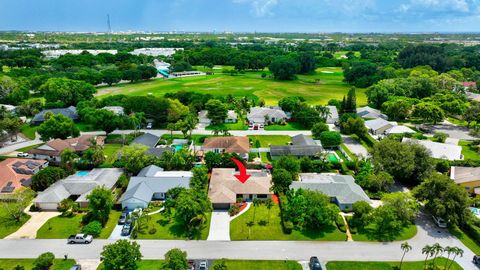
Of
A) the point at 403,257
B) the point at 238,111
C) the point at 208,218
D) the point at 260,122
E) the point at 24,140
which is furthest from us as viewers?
the point at 238,111

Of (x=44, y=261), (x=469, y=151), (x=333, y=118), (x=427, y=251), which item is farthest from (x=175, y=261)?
(x=333, y=118)

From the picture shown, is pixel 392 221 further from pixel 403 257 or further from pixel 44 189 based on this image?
pixel 44 189

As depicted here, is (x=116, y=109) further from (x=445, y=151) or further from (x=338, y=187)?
(x=445, y=151)

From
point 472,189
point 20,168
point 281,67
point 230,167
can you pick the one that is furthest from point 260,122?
point 281,67

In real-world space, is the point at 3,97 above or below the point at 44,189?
above

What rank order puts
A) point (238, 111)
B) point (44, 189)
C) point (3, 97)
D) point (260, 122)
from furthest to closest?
point (3, 97) → point (238, 111) → point (260, 122) → point (44, 189)
